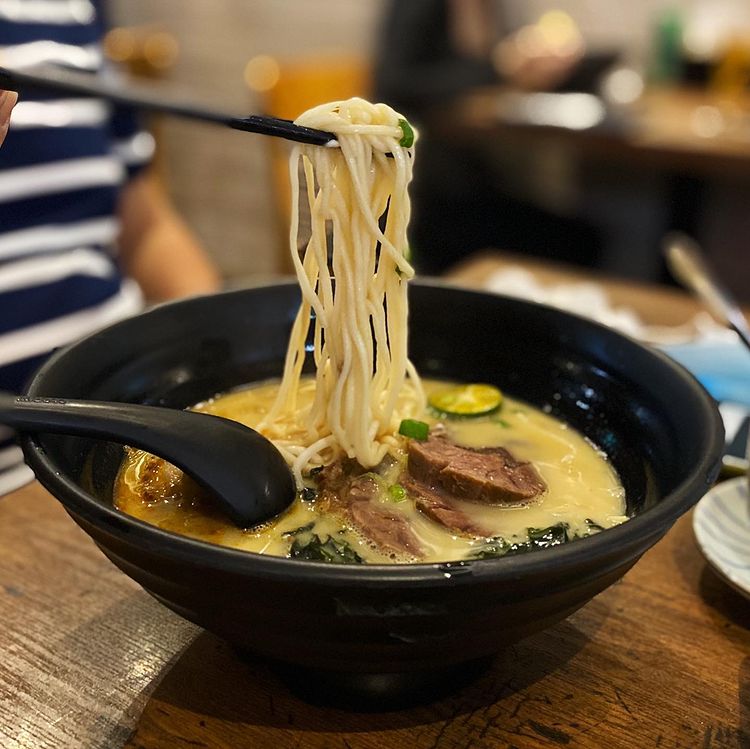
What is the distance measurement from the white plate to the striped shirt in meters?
1.24

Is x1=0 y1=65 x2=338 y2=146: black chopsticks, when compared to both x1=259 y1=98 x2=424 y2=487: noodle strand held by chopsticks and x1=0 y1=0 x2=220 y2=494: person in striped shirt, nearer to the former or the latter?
x1=259 y1=98 x2=424 y2=487: noodle strand held by chopsticks

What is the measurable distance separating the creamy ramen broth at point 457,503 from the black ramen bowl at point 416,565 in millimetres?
32

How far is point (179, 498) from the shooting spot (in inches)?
42.1

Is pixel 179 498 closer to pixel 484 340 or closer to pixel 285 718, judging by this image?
pixel 285 718

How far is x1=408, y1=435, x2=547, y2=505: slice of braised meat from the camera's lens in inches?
43.4

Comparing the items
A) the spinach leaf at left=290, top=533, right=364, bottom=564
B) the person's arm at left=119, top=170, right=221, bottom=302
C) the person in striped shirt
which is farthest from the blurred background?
the spinach leaf at left=290, top=533, right=364, bottom=564

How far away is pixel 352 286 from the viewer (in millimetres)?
1152

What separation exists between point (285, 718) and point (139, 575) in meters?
0.23

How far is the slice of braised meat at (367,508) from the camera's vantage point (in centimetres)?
100

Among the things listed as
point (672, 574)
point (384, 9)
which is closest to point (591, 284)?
point (672, 574)

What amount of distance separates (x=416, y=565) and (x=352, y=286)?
1.78 ft

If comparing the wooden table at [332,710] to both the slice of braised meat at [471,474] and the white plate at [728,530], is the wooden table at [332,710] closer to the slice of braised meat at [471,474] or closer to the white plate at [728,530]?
the white plate at [728,530]

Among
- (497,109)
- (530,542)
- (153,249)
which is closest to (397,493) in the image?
(530,542)

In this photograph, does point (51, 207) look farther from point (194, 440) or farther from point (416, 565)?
point (416, 565)
